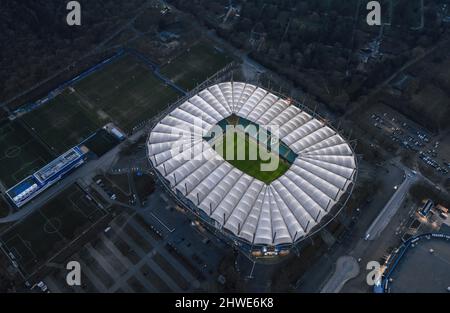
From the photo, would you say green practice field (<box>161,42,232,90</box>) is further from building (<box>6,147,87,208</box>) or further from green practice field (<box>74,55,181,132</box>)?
building (<box>6,147,87,208</box>)

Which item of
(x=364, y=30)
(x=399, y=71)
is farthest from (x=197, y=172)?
(x=364, y=30)

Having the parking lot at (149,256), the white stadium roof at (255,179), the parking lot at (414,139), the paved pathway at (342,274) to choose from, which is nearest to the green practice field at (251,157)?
the white stadium roof at (255,179)

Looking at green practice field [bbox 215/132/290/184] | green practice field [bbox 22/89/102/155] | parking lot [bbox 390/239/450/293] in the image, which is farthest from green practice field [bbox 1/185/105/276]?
parking lot [bbox 390/239/450/293]

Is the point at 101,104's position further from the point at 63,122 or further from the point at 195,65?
the point at 195,65

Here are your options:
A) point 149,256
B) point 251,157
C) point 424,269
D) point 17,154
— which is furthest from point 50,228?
point 424,269

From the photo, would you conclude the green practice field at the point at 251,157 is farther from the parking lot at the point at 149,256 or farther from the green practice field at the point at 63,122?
the green practice field at the point at 63,122

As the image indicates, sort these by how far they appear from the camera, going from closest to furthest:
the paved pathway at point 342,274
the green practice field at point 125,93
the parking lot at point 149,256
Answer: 1. the paved pathway at point 342,274
2. the parking lot at point 149,256
3. the green practice field at point 125,93
